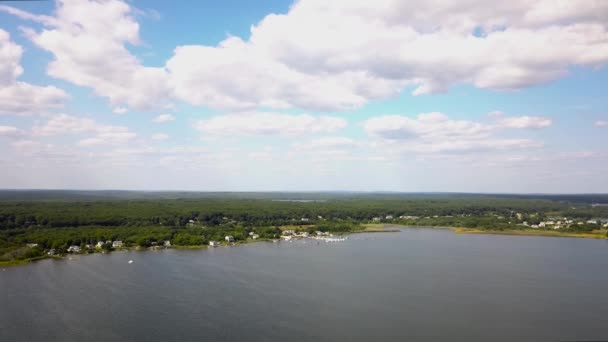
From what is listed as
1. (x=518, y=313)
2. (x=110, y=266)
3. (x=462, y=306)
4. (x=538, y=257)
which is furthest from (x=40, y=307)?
(x=538, y=257)

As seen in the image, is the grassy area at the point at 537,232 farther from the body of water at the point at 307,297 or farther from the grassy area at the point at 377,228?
the body of water at the point at 307,297

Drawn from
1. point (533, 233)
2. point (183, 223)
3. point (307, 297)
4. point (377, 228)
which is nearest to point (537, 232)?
point (533, 233)

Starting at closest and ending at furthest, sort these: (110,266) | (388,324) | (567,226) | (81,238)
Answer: (388,324) < (110,266) < (81,238) < (567,226)

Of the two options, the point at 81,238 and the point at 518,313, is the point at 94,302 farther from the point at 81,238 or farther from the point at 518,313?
the point at 518,313

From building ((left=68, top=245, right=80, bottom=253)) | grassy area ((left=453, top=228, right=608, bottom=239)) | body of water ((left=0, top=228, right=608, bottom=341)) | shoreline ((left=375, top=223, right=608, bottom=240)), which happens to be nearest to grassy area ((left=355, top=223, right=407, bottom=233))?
shoreline ((left=375, top=223, right=608, bottom=240))

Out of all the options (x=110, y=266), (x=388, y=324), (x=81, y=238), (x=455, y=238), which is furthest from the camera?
(x=455, y=238)

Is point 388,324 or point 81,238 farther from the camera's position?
point 81,238

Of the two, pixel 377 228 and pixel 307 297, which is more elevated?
pixel 377 228

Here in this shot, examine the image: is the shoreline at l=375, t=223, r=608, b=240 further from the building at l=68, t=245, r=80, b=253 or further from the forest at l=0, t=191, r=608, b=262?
the building at l=68, t=245, r=80, b=253

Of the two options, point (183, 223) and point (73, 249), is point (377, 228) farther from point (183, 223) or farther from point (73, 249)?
point (73, 249)
